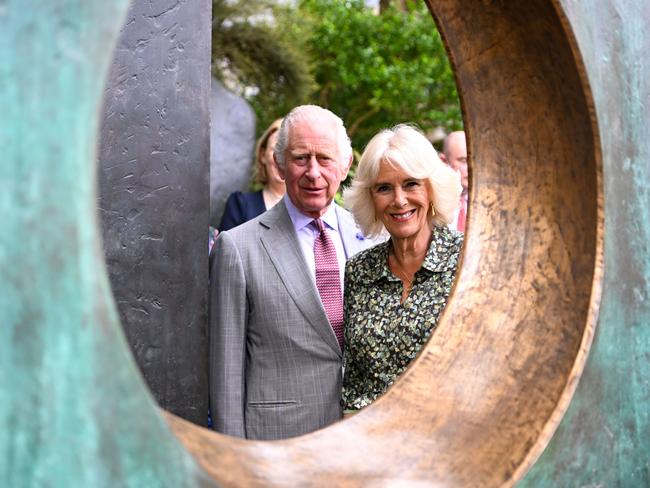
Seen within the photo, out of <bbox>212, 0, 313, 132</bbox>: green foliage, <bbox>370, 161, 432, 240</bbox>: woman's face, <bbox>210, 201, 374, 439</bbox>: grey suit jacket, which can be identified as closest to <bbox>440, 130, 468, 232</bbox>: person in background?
<bbox>370, 161, 432, 240</bbox>: woman's face

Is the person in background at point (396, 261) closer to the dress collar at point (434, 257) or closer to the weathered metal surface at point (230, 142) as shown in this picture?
the dress collar at point (434, 257)

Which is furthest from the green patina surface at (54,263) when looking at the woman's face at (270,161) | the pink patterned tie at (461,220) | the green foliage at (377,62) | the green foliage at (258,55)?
the green foliage at (377,62)

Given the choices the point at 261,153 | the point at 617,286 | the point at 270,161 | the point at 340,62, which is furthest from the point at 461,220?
the point at 340,62

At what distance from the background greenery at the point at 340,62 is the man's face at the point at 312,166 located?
925cm

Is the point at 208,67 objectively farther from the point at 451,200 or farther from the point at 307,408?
the point at 307,408

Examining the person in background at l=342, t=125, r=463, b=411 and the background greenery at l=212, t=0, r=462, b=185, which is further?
the background greenery at l=212, t=0, r=462, b=185

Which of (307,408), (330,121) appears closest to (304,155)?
(330,121)

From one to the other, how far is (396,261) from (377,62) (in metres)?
11.0

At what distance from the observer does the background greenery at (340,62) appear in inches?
510

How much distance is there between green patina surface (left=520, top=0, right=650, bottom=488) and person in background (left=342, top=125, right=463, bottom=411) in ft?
2.18

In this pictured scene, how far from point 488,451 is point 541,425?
15cm

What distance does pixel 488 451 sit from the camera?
8.62 feet

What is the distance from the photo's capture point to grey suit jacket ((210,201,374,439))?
3367mm

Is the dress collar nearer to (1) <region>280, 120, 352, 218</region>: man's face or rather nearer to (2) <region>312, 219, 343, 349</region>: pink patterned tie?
(2) <region>312, 219, 343, 349</region>: pink patterned tie
